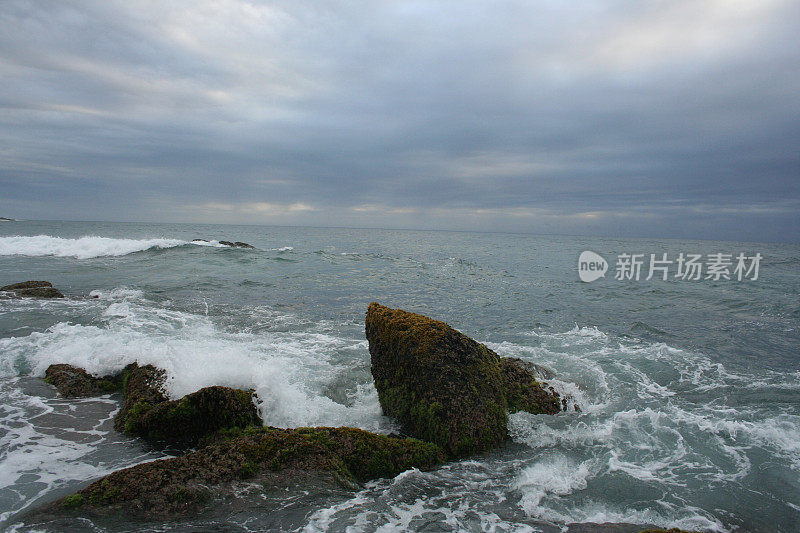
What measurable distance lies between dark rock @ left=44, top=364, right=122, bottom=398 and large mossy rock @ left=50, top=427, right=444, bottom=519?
3485 mm

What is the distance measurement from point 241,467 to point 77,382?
5.19 metres

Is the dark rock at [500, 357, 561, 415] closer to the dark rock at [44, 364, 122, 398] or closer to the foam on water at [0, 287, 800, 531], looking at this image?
the foam on water at [0, 287, 800, 531]

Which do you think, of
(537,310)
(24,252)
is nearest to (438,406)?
(537,310)

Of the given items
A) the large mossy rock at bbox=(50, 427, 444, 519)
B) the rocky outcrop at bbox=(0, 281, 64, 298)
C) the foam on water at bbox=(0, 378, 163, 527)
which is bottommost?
the foam on water at bbox=(0, 378, 163, 527)

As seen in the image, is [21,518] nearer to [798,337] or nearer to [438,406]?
[438,406]

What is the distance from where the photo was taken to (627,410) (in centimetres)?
716

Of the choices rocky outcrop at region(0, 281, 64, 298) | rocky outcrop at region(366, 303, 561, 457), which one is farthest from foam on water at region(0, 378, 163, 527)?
rocky outcrop at region(0, 281, 64, 298)

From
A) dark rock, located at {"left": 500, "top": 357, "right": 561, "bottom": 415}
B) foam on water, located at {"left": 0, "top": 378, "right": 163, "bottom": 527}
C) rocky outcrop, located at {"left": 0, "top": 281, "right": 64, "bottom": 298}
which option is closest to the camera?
foam on water, located at {"left": 0, "top": 378, "right": 163, "bottom": 527}

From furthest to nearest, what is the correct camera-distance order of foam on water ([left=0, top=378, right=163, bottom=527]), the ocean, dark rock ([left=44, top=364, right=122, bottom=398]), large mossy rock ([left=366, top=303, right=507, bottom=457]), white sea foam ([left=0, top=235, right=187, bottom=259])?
1. white sea foam ([left=0, top=235, right=187, bottom=259])
2. dark rock ([left=44, top=364, right=122, bottom=398])
3. large mossy rock ([left=366, top=303, right=507, bottom=457])
4. foam on water ([left=0, top=378, right=163, bottom=527])
5. the ocean

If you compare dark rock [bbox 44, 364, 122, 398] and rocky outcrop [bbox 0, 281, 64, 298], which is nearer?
dark rock [bbox 44, 364, 122, 398]

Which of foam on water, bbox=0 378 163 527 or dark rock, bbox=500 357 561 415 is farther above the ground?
dark rock, bbox=500 357 561 415

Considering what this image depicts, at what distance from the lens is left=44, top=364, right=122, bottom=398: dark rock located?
726 centimetres

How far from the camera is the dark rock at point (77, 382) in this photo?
7.26 m

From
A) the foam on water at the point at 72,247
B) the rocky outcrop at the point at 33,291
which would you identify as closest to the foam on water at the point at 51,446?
the rocky outcrop at the point at 33,291
